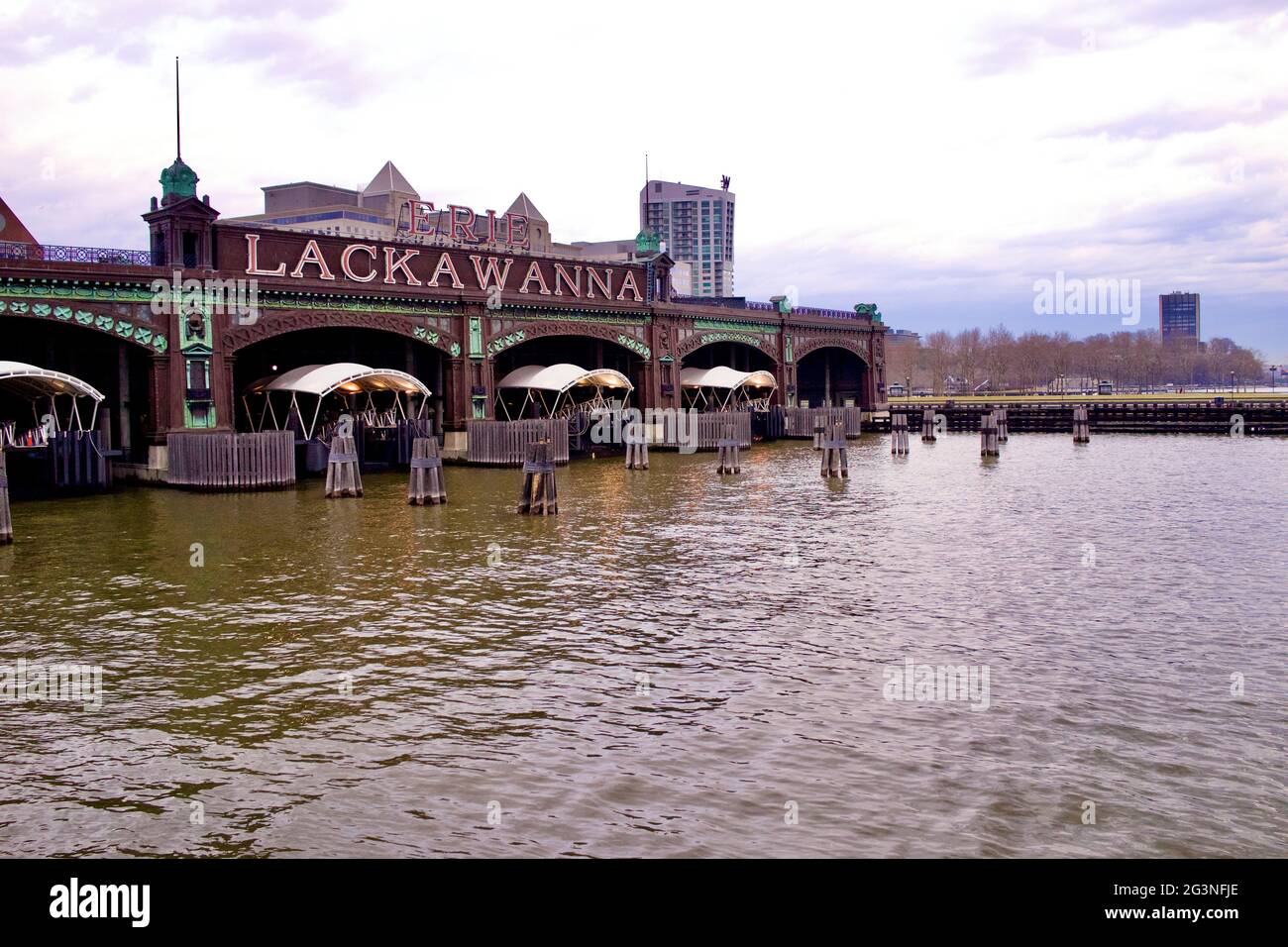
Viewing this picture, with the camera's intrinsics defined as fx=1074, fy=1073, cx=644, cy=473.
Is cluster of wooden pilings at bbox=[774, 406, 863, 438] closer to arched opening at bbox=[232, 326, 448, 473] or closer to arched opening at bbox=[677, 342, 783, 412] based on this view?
arched opening at bbox=[677, 342, 783, 412]

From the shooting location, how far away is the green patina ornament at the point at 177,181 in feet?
133

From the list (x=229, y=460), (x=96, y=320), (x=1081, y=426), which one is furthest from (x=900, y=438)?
(x=96, y=320)

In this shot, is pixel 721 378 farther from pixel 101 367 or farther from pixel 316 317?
pixel 101 367

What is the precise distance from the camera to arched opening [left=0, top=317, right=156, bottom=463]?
4144 centimetres

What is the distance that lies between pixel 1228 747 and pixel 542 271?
47568 millimetres

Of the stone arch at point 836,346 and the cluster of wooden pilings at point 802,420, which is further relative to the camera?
the stone arch at point 836,346

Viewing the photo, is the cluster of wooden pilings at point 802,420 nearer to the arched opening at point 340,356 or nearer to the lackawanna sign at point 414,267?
the lackawanna sign at point 414,267

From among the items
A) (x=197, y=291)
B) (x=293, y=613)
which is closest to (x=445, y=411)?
(x=197, y=291)

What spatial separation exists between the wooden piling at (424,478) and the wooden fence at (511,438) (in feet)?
43.2

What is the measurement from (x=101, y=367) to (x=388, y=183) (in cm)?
6883

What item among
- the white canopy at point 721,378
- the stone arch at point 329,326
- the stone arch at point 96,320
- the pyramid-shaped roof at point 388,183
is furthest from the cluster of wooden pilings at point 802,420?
the pyramid-shaped roof at point 388,183

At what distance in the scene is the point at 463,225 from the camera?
5331 centimetres

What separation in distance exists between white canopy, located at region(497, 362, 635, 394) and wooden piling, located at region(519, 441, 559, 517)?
23.0 meters
